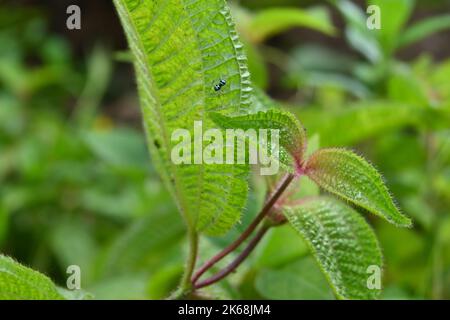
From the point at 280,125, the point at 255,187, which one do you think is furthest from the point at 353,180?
the point at 255,187

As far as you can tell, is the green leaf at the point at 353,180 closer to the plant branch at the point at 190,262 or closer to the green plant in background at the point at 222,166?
the green plant in background at the point at 222,166

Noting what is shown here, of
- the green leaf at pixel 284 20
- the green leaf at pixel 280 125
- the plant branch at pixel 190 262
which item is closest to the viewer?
the green leaf at pixel 280 125

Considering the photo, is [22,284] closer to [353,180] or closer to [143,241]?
[353,180]

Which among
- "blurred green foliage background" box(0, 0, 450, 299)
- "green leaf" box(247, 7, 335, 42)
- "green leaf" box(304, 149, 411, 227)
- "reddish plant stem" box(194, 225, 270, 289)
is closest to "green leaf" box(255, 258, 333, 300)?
"blurred green foliage background" box(0, 0, 450, 299)

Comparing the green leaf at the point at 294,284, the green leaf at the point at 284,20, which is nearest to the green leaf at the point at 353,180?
the green leaf at the point at 294,284

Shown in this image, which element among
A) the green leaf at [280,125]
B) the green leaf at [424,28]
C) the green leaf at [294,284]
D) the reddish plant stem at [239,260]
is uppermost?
the green leaf at [424,28]
